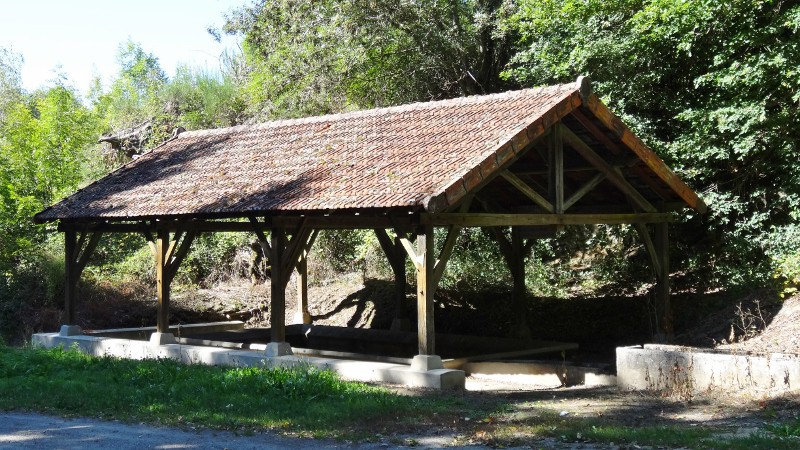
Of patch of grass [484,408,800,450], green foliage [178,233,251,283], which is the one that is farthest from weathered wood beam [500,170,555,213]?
green foliage [178,233,251,283]

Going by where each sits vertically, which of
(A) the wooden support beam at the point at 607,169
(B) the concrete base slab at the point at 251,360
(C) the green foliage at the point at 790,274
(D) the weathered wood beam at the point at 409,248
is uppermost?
(A) the wooden support beam at the point at 607,169

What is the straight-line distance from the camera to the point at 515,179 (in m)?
10.4

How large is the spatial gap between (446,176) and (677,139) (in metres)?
6.69

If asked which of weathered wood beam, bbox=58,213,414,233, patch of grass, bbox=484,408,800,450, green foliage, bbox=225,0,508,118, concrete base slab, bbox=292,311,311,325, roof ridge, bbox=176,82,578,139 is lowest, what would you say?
patch of grass, bbox=484,408,800,450

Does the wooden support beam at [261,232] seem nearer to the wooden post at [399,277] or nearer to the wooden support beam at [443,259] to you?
the wooden support beam at [443,259]

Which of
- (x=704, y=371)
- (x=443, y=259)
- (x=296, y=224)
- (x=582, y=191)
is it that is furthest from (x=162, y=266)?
(x=704, y=371)

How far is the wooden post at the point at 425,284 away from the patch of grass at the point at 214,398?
0.89 metres

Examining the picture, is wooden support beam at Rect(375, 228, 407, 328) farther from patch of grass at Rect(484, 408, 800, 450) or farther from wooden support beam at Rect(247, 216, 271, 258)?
patch of grass at Rect(484, 408, 800, 450)

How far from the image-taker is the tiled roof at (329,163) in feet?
32.1

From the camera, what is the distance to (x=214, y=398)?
835cm

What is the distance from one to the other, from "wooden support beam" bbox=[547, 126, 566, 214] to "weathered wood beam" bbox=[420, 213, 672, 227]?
0.23m

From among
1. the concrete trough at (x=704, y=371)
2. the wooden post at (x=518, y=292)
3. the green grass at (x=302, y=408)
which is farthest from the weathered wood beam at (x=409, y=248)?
the wooden post at (x=518, y=292)

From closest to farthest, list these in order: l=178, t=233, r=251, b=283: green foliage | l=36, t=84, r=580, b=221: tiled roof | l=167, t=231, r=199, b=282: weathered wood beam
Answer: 1. l=36, t=84, r=580, b=221: tiled roof
2. l=167, t=231, r=199, b=282: weathered wood beam
3. l=178, t=233, r=251, b=283: green foliage

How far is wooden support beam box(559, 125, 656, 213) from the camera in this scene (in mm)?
10977
